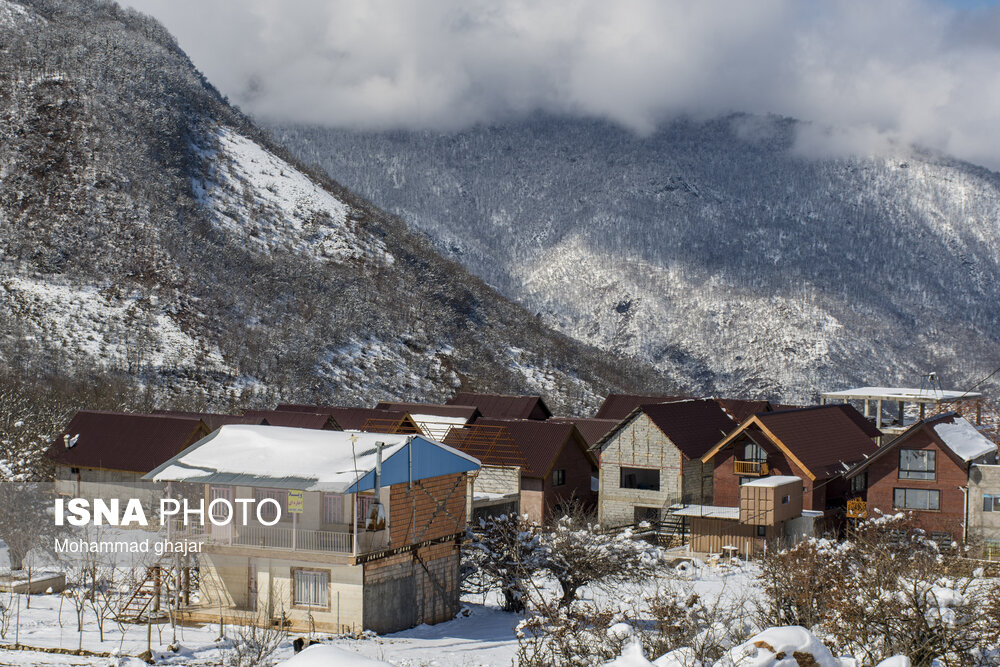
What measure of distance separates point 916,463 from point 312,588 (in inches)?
1118

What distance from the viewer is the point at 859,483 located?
184 feet

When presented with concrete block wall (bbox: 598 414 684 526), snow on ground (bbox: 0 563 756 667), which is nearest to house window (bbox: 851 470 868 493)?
concrete block wall (bbox: 598 414 684 526)

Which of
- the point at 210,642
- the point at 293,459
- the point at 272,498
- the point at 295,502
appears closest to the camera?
the point at 210,642

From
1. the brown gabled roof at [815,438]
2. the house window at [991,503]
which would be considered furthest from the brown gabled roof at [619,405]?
the house window at [991,503]

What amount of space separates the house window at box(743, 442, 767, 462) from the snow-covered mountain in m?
55.1

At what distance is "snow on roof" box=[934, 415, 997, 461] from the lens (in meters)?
49.3

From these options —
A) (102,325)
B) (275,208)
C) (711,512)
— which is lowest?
(711,512)

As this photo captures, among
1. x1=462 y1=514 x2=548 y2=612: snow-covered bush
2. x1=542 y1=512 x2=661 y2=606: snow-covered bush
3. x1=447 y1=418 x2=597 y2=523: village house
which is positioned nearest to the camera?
x1=542 y1=512 x2=661 y2=606: snow-covered bush

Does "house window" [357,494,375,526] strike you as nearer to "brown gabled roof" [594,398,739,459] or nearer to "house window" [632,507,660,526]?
"brown gabled roof" [594,398,739,459]

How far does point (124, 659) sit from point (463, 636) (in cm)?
1091

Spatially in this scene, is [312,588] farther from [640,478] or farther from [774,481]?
[640,478]

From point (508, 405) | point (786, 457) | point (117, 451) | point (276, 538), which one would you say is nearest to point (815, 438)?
point (786, 457)

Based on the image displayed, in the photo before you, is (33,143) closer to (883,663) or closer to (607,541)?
(607,541)

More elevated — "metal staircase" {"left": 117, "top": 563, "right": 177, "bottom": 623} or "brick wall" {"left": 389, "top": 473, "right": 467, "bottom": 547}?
"brick wall" {"left": 389, "top": 473, "right": 467, "bottom": 547}
